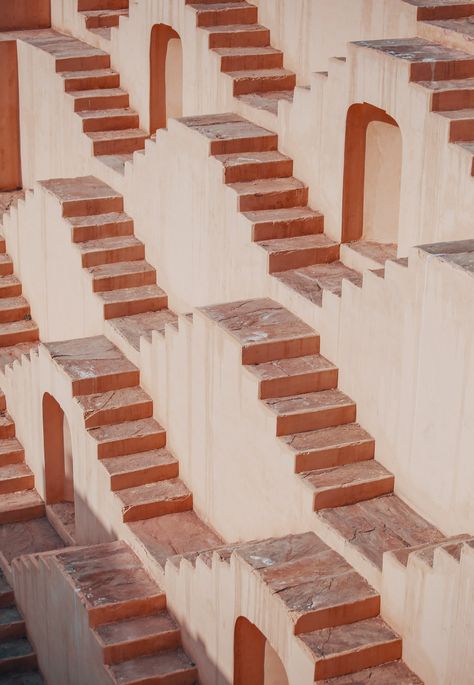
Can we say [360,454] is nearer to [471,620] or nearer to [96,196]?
[471,620]

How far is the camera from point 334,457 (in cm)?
1129

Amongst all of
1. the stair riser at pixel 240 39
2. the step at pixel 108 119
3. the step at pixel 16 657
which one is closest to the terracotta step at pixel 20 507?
the step at pixel 16 657

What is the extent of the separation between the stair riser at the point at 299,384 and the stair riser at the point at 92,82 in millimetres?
5990

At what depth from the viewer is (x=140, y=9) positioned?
15.5 meters

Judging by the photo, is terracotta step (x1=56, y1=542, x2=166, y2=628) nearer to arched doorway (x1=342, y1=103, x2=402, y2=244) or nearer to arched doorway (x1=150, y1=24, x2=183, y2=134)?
arched doorway (x1=342, y1=103, x2=402, y2=244)

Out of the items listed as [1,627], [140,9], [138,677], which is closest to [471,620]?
[138,677]

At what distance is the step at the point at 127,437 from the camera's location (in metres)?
13.1

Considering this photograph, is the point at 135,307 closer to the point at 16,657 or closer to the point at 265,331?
the point at 265,331

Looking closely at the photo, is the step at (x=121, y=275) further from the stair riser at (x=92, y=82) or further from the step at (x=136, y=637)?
the step at (x=136, y=637)

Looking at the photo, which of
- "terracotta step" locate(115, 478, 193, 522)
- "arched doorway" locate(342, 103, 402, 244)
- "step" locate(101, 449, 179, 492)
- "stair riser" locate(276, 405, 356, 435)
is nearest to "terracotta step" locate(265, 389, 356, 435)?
"stair riser" locate(276, 405, 356, 435)

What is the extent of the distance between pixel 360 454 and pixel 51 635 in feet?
10.9

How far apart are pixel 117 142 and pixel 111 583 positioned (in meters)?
5.51

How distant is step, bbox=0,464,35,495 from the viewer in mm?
14961

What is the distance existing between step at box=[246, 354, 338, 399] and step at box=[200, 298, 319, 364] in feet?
0.30
